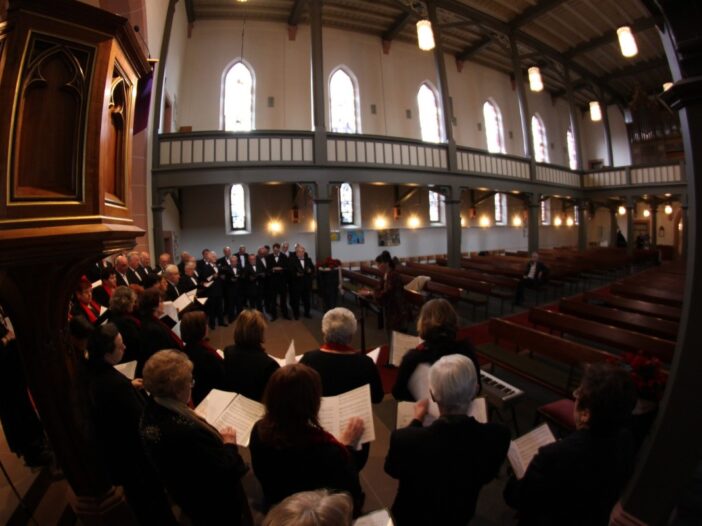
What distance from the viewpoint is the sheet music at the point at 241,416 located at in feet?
5.91

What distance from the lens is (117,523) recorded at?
192 cm

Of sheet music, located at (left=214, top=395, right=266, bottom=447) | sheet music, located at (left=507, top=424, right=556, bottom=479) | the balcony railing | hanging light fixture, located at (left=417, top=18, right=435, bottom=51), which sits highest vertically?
hanging light fixture, located at (left=417, top=18, right=435, bottom=51)

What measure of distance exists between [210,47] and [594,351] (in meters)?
12.3

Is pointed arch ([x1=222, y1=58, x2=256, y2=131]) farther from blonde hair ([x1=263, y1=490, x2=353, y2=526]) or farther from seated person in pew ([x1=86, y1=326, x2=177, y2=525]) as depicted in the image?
blonde hair ([x1=263, y1=490, x2=353, y2=526])

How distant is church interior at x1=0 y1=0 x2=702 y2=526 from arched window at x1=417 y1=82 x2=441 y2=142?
0.28ft

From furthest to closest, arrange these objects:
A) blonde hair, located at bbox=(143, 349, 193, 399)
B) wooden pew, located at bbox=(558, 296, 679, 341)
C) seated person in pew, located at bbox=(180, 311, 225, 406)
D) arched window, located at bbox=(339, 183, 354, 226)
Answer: arched window, located at bbox=(339, 183, 354, 226) → wooden pew, located at bbox=(558, 296, 679, 341) → seated person in pew, located at bbox=(180, 311, 225, 406) → blonde hair, located at bbox=(143, 349, 193, 399)

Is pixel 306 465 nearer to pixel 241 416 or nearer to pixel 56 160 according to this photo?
pixel 241 416

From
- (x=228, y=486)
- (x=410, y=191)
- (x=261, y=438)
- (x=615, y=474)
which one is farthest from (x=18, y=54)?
(x=410, y=191)

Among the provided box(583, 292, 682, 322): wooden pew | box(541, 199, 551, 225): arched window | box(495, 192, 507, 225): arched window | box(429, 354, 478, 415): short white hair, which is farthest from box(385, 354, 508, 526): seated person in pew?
box(541, 199, 551, 225): arched window

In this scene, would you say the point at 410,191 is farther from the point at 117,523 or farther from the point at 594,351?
the point at 117,523

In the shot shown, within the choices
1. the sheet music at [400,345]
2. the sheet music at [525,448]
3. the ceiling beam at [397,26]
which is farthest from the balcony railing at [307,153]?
the sheet music at [525,448]

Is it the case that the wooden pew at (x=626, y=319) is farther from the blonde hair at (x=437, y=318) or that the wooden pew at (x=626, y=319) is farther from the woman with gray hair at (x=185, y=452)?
the woman with gray hair at (x=185, y=452)

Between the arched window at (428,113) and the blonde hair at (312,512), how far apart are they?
14.0m

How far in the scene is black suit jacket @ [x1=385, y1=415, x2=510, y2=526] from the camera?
4.33 feet
